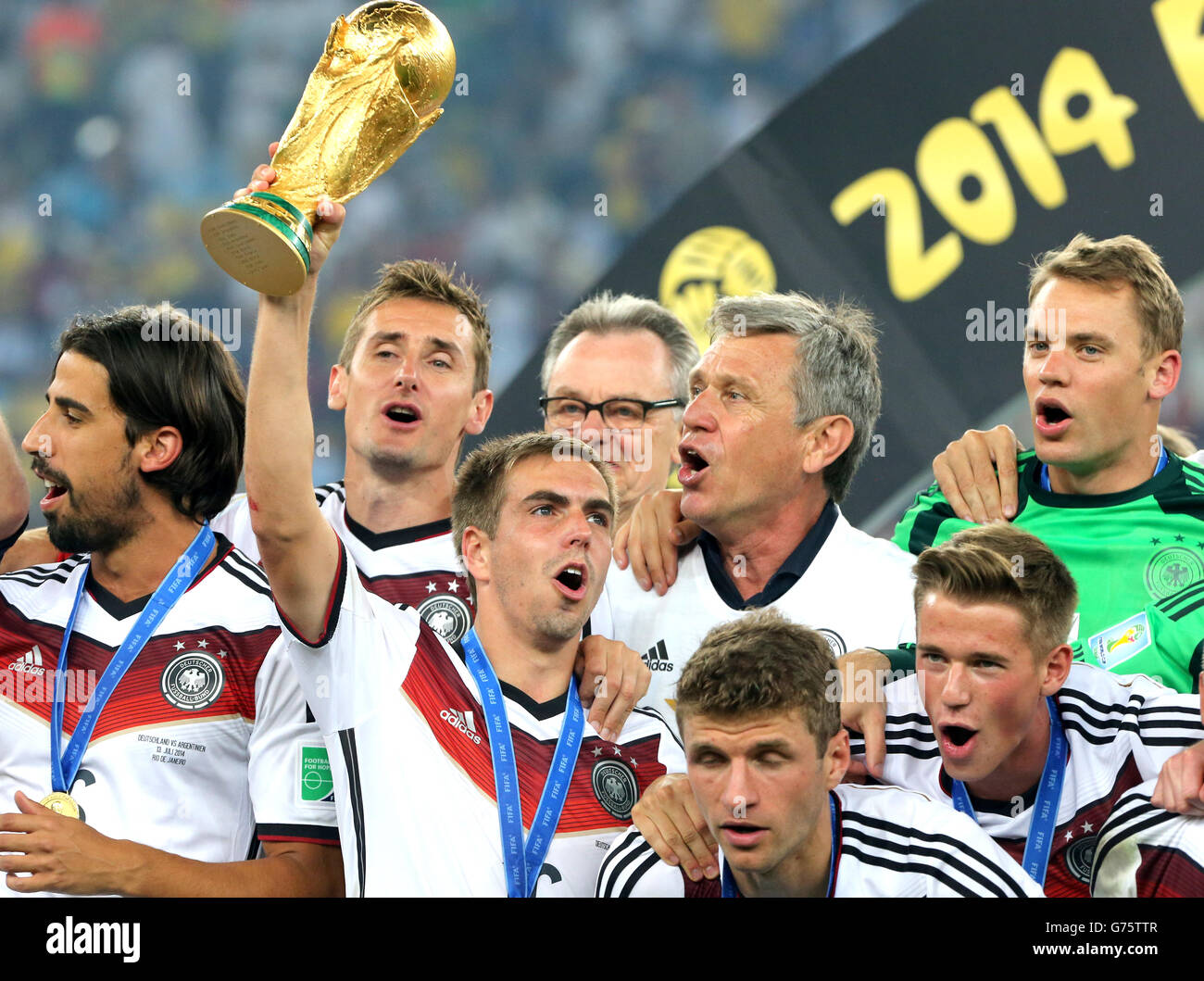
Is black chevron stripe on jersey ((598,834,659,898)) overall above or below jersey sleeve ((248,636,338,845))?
below

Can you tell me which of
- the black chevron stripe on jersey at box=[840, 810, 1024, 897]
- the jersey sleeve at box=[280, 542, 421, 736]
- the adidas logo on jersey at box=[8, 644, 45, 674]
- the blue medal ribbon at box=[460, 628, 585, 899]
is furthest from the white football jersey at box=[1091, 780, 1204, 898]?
the adidas logo on jersey at box=[8, 644, 45, 674]

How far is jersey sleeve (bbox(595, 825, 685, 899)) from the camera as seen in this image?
2.36 meters

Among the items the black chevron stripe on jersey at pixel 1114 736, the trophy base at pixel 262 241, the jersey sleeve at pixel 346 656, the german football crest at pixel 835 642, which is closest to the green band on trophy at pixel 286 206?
the trophy base at pixel 262 241

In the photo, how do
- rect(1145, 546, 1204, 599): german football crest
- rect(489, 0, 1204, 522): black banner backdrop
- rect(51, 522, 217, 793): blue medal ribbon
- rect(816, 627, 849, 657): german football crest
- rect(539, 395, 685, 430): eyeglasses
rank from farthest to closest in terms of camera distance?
1. rect(489, 0, 1204, 522): black banner backdrop
2. rect(539, 395, 685, 430): eyeglasses
3. rect(816, 627, 849, 657): german football crest
4. rect(1145, 546, 1204, 599): german football crest
5. rect(51, 522, 217, 793): blue medal ribbon

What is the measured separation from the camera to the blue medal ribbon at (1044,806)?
98.8 inches

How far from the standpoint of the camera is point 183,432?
2906 millimetres

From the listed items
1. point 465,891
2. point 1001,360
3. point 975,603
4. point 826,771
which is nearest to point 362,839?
point 465,891

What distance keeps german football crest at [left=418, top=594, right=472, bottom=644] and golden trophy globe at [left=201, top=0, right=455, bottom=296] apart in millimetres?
1159

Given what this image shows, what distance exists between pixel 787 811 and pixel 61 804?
135 cm

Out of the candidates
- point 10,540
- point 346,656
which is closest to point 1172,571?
point 346,656

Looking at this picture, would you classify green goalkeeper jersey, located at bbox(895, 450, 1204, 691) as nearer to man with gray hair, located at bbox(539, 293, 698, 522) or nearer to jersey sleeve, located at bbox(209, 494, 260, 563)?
man with gray hair, located at bbox(539, 293, 698, 522)

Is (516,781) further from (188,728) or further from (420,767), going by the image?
(188,728)

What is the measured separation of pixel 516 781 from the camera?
246 cm

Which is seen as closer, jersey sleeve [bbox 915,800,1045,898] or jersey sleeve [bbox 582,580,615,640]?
jersey sleeve [bbox 915,800,1045,898]
